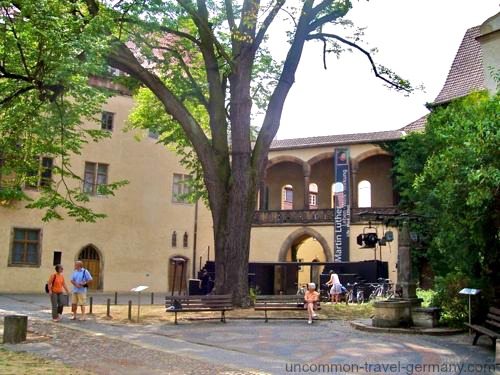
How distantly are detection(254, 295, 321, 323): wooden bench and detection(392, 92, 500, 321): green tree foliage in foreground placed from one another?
11.9 ft

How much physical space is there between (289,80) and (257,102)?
5.89 metres

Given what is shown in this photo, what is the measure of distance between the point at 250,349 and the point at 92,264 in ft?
73.0

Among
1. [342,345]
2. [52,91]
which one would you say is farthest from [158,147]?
[342,345]

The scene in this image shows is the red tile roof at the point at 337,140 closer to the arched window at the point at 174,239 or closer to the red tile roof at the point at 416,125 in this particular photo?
the red tile roof at the point at 416,125

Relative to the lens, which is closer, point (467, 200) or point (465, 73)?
point (467, 200)

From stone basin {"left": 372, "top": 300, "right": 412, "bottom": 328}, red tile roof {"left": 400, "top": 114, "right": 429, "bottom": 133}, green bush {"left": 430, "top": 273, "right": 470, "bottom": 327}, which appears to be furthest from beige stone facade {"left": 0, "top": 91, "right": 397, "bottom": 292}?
stone basin {"left": 372, "top": 300, "right": 412, "bottom": 328}

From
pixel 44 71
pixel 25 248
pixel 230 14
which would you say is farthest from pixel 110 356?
pixel 25 248

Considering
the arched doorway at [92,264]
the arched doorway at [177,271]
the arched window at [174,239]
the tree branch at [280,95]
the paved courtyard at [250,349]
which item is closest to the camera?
the paved courtyard at [250,349]

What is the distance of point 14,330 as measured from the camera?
1044 cm

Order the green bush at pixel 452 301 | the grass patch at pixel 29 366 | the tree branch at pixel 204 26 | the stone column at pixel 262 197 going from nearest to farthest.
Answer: the grass patch at pixel 29 366
the green bush at pixel 452 301
the tree branch at pixel 204 26
the stone column at pixel 262 197

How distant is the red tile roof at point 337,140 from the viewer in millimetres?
33062

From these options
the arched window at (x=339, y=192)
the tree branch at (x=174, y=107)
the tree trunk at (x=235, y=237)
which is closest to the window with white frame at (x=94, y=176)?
the arched window at (x=339, y=192)

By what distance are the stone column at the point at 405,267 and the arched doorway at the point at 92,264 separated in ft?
66.8

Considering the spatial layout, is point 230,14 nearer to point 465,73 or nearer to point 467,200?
point 467,200
